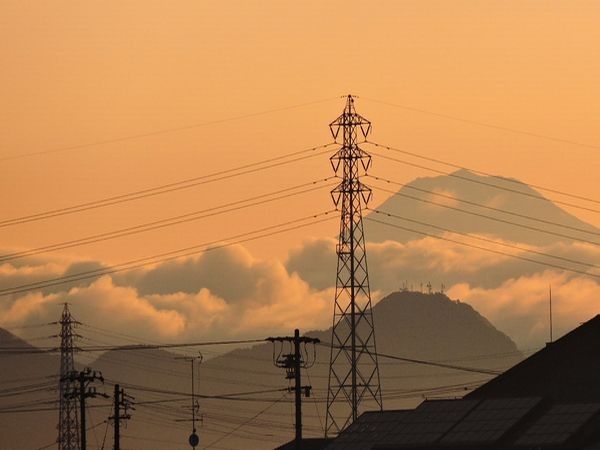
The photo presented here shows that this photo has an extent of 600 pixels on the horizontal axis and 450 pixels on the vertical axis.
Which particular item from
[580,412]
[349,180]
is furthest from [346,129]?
[580,412]

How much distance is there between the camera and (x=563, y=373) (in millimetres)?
143625

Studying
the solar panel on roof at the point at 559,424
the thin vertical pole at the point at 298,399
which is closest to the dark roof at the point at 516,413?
the solar panel on roof at the point at 559,424

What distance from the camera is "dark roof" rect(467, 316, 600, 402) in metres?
142

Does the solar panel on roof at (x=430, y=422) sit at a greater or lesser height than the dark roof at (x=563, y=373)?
lesser

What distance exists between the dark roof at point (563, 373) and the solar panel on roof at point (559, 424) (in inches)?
167

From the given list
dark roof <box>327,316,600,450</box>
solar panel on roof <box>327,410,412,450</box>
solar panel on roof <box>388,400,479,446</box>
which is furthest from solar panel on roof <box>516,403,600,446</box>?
solar panel on roof <box>327,410,412,450</box>

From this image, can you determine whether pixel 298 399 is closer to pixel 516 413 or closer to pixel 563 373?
pixel 516 413

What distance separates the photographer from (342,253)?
168 m

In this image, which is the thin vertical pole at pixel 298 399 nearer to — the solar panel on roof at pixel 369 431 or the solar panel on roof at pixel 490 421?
the solar panel on roof at pixel 369 431

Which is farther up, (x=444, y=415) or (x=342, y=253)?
(x=342, y=253)

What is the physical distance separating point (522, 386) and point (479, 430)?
792cm

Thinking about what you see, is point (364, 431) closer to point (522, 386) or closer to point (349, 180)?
point (522, 386)

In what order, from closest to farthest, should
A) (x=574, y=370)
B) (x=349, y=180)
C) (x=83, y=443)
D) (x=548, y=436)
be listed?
1. (x=548, y=436)
2. (x=574, y=370)
3. (x=83, y=443)
4. (x=349, y=180)

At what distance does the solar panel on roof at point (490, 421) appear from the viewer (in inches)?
5374
